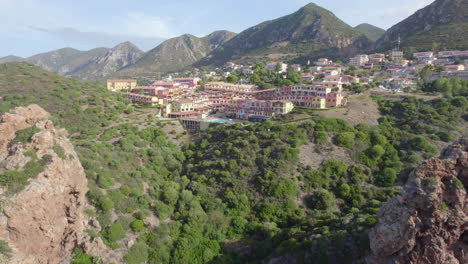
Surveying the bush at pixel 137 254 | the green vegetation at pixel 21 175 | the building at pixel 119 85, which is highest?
the building at pixel 119 85

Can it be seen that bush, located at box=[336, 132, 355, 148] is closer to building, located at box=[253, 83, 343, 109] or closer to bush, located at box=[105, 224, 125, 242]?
building, located at box=[253, 83, 343, 109]

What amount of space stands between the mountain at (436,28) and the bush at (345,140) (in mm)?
67720

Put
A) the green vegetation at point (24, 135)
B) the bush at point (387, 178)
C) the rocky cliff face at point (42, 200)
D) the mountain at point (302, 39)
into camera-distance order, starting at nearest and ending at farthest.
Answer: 1. the rocky cliff face at point (42, 200)
2. the green vegetation at point (24, 135)
3. the bush at point (387, 178)
4. the mountain at point (302, 39)

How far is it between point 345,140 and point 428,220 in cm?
2324

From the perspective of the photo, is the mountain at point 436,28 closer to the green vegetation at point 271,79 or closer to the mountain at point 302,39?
the mountain at point 302,39

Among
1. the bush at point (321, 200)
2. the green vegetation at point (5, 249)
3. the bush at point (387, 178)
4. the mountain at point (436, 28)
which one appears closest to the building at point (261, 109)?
the bush at point (387, 178)

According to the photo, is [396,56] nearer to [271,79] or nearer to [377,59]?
[377,59]

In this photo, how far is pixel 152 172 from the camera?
32406mm

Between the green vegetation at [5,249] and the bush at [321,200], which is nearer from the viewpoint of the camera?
the green vegetation at [5,249]

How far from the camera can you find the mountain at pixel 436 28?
84988mm

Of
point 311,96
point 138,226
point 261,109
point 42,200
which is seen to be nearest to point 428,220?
point 138,226

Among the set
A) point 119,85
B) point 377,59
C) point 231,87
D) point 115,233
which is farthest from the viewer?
point 377,59

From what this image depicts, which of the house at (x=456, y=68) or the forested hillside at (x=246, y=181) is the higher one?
the house at (x=456, y=68)

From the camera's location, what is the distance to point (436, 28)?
3770 inches
